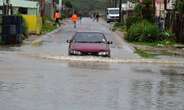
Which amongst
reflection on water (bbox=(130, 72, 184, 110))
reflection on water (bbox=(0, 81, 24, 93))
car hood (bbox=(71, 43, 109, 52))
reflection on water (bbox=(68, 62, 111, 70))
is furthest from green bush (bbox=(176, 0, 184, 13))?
reflection on water (bbox=(0, 81, 24, 93))

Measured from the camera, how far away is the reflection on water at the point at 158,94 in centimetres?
1388

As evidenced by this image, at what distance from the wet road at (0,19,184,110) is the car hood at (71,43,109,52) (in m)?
1.15

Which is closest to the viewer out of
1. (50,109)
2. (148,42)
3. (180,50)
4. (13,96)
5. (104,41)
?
(50,109)

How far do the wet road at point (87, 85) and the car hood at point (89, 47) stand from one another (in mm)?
1149

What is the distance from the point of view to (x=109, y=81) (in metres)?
19.1

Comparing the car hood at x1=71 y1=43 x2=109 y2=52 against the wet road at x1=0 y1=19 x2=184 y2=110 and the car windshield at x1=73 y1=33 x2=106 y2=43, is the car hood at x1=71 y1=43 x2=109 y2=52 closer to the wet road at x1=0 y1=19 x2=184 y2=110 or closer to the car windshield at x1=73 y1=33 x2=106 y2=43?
the car windshield at x1=73 y1=33 x2=106 y2=43

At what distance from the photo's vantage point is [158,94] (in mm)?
16094

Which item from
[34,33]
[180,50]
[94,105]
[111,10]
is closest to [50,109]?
[94,105]

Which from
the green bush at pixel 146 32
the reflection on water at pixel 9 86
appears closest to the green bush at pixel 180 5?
the green bush at pixel 146 32

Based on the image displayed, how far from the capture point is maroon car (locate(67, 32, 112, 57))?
29.0 m

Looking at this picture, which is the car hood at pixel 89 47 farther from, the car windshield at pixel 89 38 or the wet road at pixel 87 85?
the wet road at pixel 87 85

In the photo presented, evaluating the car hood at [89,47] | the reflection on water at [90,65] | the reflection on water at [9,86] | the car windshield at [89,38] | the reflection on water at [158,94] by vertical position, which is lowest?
the reflection on water at [90,65]

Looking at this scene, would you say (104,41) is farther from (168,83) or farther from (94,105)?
(94,105)

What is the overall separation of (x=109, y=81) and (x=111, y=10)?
87.1 m
